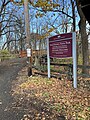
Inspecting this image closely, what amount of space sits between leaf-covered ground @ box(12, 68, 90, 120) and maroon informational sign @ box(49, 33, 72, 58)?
1.38 metres

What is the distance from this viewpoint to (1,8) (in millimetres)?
30000

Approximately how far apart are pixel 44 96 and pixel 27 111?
1.64 m

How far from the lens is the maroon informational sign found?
9398mm

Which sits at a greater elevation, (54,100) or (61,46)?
(61,46)

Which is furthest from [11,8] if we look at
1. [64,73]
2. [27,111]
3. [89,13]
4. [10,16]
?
[27,111]

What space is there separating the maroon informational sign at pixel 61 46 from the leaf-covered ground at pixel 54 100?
4.53ft

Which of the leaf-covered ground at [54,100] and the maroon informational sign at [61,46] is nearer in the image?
the leaf-covered ground at [54,100]

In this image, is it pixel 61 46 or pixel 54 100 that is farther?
pixel 61 46

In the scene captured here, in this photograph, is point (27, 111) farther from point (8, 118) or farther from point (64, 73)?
point (64, 73)

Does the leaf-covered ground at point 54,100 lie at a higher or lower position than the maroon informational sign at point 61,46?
lower

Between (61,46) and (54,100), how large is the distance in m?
3.49

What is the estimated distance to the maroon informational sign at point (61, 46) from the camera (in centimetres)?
940

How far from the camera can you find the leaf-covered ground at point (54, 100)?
5766mm

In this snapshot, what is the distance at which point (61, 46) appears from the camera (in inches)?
390
